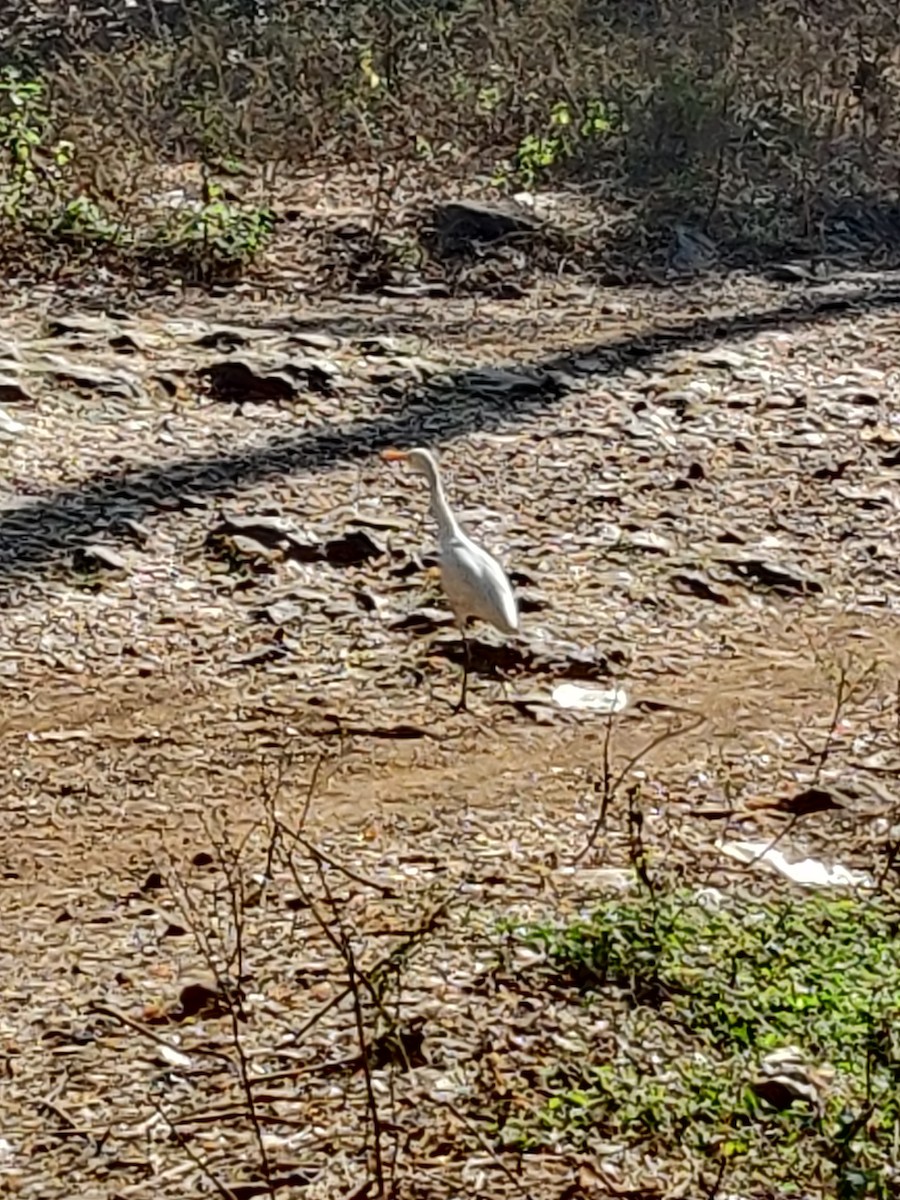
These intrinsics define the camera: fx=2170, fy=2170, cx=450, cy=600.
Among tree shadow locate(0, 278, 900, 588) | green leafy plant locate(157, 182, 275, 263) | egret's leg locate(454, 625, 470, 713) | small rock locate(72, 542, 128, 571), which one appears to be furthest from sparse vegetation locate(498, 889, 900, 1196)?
green leafy plant locate(157, 182, 275, 263)

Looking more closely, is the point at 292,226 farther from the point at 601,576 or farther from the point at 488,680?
the point at 488,680

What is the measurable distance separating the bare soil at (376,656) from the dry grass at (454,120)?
0.65 m

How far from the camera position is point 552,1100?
3.34 metres

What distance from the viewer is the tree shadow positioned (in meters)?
6.19

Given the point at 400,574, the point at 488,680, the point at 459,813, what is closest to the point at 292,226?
the point at 400,574

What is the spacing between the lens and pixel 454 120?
1022cm

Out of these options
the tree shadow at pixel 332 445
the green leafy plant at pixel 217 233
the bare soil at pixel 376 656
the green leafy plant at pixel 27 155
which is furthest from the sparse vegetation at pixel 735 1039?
the green leafy plant at pixel 27 155

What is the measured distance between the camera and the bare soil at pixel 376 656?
3.46 m

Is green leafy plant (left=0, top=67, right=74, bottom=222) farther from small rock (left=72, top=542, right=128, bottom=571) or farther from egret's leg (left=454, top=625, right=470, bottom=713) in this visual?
egret's leg (left=454, top=625, right=470, bottom=713)

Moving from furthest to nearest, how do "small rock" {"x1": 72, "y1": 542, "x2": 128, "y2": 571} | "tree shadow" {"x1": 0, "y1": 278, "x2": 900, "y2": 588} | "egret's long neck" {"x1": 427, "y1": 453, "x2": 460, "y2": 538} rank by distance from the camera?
"tree shadow" {"x1": 0, "y1": 278, "x2": 900, "y2": 588} → "small rock" {"x1": 72, "y1": 542, "x2": 128, "y2": 571} → "egret's long neck" {"x1": 427, "y1": 453, "x2": 460, "y2": 538}

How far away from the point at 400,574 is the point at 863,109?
561cm

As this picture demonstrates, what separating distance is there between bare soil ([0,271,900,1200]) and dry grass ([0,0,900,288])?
0.65m

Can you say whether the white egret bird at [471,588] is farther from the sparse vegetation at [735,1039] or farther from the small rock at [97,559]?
the sparse vegetation at [735,1039]

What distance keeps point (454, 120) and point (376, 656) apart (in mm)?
5251
